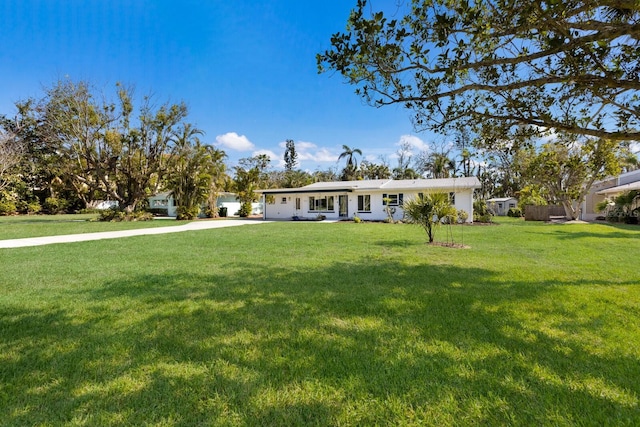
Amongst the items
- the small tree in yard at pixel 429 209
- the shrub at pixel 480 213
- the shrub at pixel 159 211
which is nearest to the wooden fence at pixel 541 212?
the shrub at pixel 480 213

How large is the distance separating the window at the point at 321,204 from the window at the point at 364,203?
8.34 ft

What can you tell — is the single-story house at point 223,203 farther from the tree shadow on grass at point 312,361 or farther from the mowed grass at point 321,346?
the tree shadow on grass at point 312,361

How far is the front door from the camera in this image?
26.0m

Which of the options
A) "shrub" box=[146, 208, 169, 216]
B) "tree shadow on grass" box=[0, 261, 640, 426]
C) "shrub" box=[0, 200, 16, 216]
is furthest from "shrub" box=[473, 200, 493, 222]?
"shrub" box=[0, 200, 16, 216]

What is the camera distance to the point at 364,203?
2511 cm

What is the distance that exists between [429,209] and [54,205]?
138ft

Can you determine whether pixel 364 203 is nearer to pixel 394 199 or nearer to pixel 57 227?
pixel 394 199

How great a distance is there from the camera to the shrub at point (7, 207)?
32.2m

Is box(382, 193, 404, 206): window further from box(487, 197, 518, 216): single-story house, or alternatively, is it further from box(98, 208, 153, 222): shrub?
box(98, 208, 153, 222): shrub

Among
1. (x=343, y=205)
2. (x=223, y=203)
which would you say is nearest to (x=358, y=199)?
(x=343, y=205)

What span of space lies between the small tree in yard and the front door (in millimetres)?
14469

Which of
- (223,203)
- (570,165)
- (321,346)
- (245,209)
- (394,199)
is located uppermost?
(570,165)

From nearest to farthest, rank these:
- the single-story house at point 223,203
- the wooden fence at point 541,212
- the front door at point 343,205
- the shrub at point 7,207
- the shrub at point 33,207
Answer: the wooden fence at point 541,212 < the front door at point 343,205 < the shrub at point 7,207 < the shrub at point 33,207 < the single-story house at point 223,203

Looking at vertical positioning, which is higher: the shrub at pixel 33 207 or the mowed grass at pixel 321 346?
the shrub at pixel 33 207
